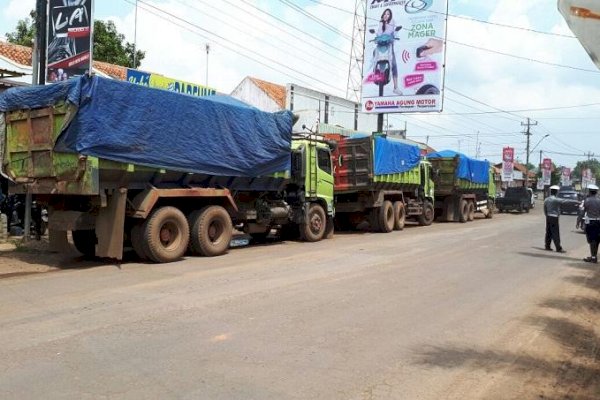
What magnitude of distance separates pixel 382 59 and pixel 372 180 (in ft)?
35.5

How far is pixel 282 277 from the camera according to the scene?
9422 mm

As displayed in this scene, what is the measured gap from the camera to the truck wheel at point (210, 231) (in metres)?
11.6

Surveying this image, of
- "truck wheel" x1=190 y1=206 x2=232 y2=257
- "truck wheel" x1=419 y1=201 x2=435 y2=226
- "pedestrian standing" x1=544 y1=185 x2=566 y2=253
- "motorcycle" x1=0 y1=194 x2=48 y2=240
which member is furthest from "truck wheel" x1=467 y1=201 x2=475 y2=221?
"motorcycle" x1=0 y1=194 x2=48 y2=240

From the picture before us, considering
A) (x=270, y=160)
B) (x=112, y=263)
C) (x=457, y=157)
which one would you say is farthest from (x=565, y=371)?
(x=457, y=157)

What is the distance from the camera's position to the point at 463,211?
27.1 meters

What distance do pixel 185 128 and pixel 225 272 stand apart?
3.28 metres

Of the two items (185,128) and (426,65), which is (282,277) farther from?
(426,65)

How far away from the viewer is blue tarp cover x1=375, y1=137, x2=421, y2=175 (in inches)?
747

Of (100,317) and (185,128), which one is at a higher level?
(185,128)

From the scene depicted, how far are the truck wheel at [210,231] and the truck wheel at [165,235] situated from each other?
9.0 inches

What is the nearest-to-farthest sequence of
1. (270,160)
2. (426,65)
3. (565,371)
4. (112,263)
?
(565,371)
(112,263)
(270,160)
(426,65)

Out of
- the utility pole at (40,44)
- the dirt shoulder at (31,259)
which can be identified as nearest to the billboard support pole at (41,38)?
the utility pole at (40,44)

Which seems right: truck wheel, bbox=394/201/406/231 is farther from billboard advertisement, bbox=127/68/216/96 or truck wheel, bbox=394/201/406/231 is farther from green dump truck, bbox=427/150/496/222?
billboard advertisement, bbox=127/68/216/96

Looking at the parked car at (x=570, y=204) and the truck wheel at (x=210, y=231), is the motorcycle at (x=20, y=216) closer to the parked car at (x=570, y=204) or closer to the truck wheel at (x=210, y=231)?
the truck wheel at (x=210, y=231)
